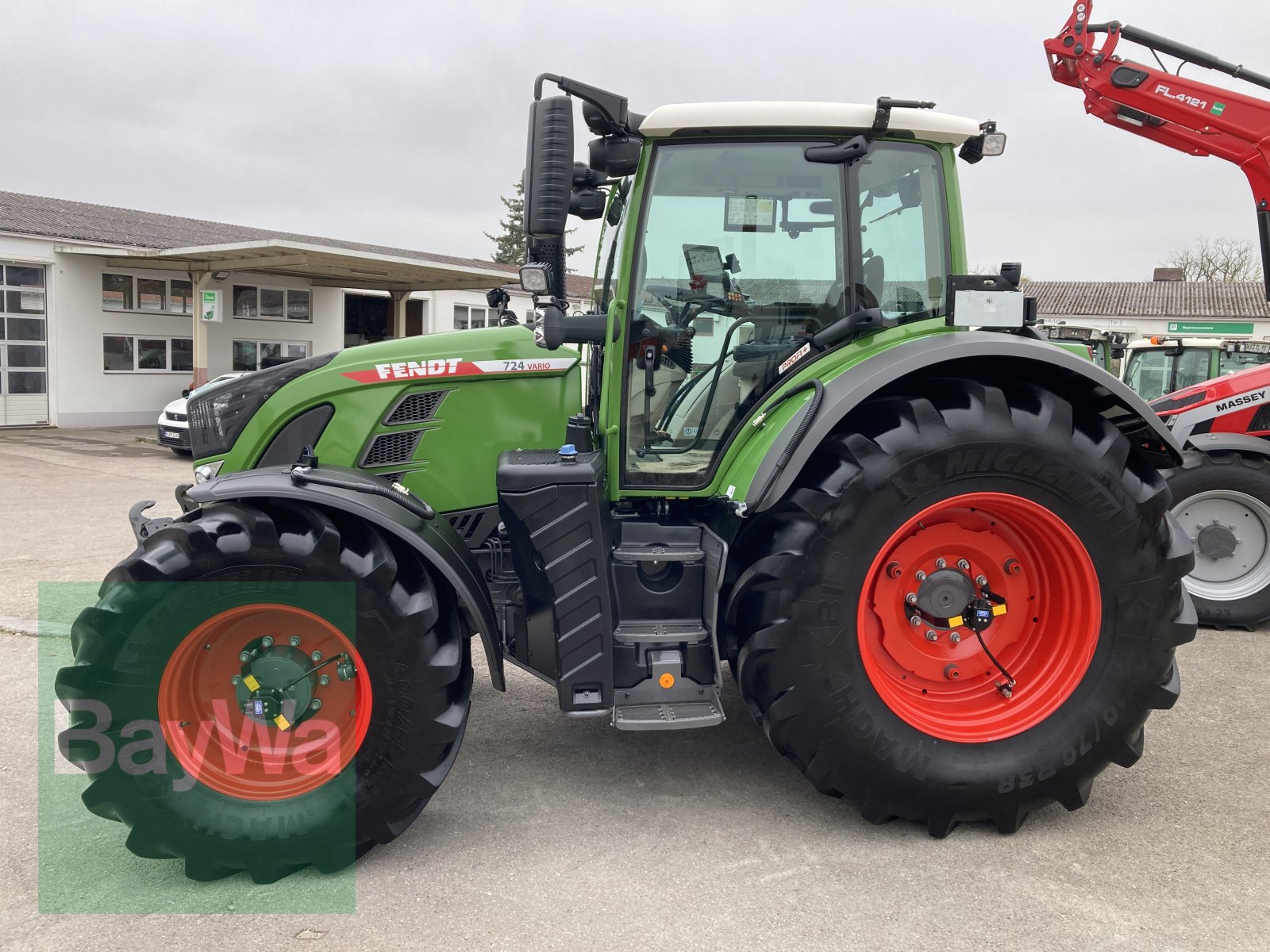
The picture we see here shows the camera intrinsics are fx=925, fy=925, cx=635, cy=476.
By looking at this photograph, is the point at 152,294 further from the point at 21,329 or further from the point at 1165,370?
the point at 1165,370

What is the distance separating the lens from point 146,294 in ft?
61.9

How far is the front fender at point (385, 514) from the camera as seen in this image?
2861 millimetres

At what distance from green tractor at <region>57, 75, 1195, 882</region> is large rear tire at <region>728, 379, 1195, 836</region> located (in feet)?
0.04

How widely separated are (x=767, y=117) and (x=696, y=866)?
251 centimetres

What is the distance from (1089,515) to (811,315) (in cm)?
116

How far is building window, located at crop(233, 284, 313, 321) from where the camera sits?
20281 millimetres

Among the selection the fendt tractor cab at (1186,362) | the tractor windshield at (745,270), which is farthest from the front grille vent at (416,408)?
the fendt tractor cab at (1186,362)

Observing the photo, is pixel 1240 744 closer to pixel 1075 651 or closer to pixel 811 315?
pixel 1075 651

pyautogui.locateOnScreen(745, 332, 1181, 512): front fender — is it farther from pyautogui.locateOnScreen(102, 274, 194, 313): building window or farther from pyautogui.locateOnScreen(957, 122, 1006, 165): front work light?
pyautogui.locateOnScreen(102, 274, 194, 313): building window

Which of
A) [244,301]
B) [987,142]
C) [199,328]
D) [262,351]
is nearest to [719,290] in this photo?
[987,142]

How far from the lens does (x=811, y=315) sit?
3.36m

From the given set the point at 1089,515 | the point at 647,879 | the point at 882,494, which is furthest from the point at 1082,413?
the point at 647,879

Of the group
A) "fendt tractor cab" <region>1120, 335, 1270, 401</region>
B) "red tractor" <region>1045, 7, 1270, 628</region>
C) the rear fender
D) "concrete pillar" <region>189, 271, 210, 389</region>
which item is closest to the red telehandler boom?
"red tractor" <region>1045, 7, 1270, 628</region>

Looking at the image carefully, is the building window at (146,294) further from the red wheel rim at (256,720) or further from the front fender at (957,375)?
the front fender at (957,375)
